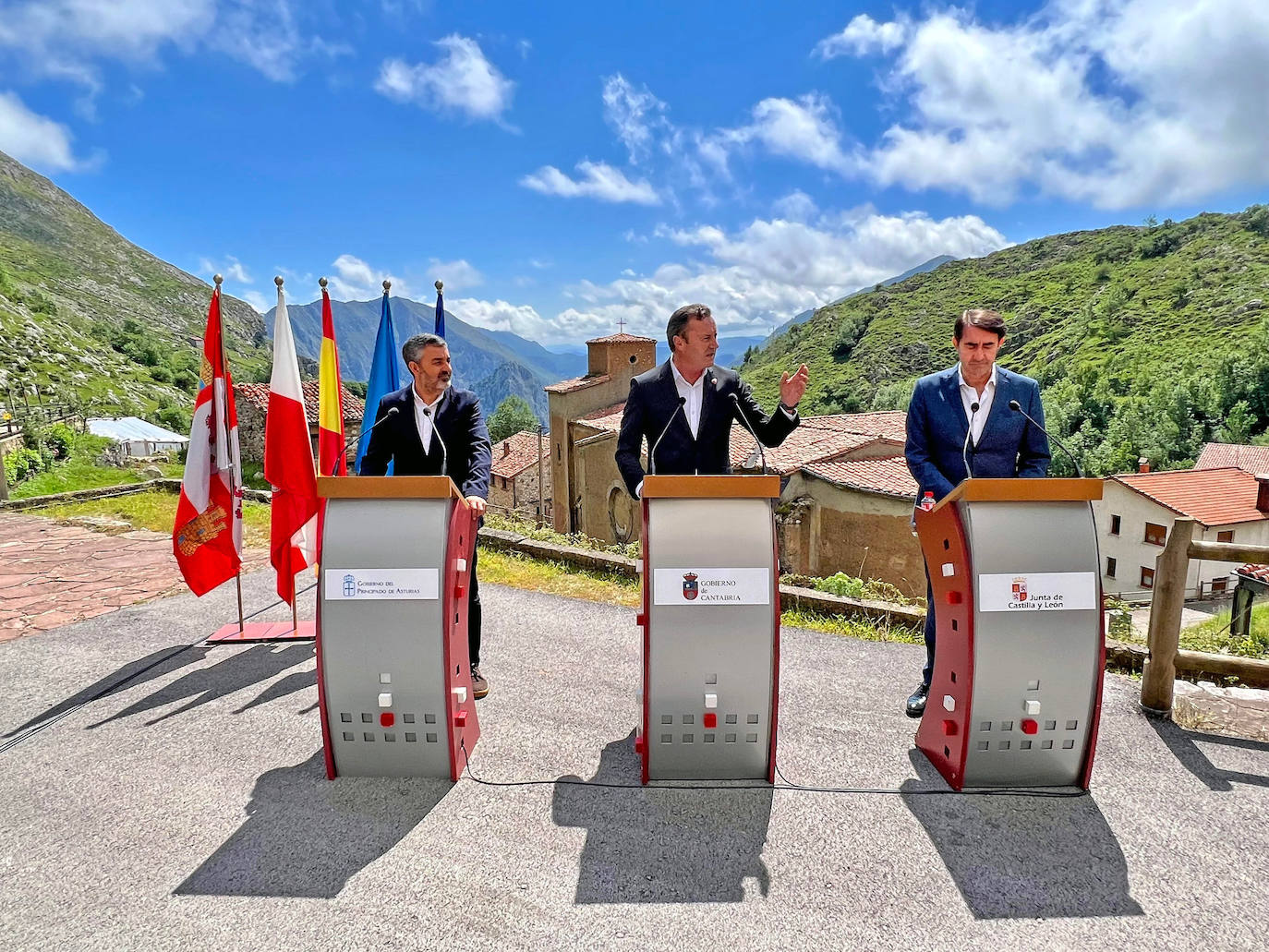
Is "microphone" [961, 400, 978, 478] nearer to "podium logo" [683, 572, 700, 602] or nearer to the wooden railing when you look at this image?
the wooden railing

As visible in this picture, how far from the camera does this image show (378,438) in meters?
4.29

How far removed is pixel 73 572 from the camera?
7738mm

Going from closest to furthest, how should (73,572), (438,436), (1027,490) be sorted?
(1027,490), (438,436), (73,572)

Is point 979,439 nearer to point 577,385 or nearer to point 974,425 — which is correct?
A: point 974,425

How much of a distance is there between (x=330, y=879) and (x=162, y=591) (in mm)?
5413

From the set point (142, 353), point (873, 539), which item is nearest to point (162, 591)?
point (873, 539)

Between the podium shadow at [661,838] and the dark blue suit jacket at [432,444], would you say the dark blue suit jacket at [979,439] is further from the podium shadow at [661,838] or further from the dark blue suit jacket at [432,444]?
the dark blue suit jacket at [432,444]

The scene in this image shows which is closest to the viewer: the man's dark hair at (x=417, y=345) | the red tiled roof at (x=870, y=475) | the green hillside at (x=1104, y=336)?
the man's dark hair at (x=417, y=345)

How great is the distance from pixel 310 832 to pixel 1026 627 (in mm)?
3320

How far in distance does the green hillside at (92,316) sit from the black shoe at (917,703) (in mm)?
60142

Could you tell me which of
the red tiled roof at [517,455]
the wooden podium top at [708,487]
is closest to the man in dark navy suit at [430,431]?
the wooden podium top at [708,487]

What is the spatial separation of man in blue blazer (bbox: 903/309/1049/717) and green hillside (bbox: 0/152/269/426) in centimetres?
6018

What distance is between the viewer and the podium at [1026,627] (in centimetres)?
326

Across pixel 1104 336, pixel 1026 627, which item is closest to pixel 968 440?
pixel 1026 627
